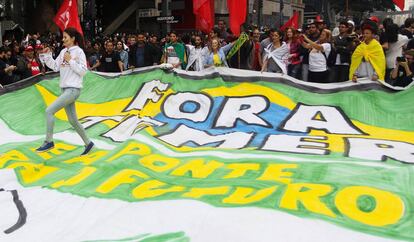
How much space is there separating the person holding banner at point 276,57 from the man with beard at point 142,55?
2.89m

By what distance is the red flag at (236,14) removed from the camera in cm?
970

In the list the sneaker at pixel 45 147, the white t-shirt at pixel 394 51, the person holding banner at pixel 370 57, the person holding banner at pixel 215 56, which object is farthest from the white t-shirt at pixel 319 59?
the sneaker at pixel 45 147

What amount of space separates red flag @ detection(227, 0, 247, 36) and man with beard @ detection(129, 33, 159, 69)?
2.00m

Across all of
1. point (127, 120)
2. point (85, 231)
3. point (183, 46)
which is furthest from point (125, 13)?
point (85, 231)

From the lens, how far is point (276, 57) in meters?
8.77

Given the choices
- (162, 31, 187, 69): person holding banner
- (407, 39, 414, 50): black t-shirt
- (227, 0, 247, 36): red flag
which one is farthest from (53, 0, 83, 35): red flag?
(407, 39, 414, 50): black t-shirt

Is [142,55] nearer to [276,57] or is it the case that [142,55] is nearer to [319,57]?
[276,57]

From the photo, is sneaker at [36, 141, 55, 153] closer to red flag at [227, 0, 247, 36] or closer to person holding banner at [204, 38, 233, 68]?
person holding banner at [204, 38, 233, 68]

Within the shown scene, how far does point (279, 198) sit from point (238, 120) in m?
2.97

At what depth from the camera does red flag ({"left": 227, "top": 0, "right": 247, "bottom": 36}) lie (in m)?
9.70

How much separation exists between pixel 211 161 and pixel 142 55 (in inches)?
227

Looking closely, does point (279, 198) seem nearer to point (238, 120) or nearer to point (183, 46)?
point (238, 120)

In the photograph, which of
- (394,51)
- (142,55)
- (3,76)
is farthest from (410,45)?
(3,76)

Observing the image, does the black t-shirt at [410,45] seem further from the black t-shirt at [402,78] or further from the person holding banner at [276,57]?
the person holding banner at [276,57]
